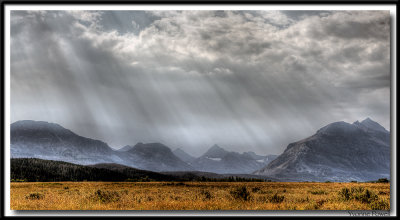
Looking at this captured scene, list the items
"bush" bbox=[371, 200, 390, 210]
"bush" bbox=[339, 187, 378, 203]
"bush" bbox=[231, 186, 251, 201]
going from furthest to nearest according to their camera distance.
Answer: "bush" bbox=[231, 186, 251, 201], "bush" bbox=[339, 187, 378, 203], "bush" bbox=[371, 200, 390, 210]

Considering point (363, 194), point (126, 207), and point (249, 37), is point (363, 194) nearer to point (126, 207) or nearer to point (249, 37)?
point (249, 37)

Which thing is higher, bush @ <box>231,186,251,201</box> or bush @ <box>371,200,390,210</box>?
bush @ <box>231,186,251,201</box>

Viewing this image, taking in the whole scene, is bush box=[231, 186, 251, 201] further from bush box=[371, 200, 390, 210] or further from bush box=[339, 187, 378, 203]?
bush box=[371, 200, 390, 210]

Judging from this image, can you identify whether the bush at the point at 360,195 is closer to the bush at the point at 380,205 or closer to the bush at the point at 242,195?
the bush at the point at 380,205

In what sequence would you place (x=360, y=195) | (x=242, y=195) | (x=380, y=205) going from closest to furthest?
(x=380, y=205)
(x=360, y=195)
(x=242, y=195)

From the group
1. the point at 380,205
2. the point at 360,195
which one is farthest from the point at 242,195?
the point at 380,205

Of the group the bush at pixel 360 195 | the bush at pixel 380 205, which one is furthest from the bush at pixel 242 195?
the bush at pixel 380 205

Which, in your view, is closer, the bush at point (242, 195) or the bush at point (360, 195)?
A: the bush at point (360, 195)

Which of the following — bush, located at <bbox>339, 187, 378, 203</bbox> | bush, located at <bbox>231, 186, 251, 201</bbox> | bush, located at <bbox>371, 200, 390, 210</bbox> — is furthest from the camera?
bush, located at <bbox>231, 186, 251, 201</bbox>

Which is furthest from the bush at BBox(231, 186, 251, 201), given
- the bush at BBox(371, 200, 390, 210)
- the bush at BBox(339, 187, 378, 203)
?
the bush at BBox(371, 200, 390, 210)

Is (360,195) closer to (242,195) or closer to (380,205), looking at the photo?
(380,205)

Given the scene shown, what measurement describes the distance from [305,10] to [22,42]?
57.1 ft

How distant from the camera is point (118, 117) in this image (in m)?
24.1

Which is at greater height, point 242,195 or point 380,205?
point 242,195
